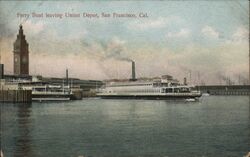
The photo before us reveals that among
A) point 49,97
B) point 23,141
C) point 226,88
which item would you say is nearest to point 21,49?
point 23,141

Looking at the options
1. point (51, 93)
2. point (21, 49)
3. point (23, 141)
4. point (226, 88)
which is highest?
point (21, 49)

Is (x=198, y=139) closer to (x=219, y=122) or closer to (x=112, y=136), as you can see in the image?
(x=112, y=136)

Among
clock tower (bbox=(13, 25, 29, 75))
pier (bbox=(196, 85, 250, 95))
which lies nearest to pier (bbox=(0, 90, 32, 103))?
pier (bbox=(196, 85, 250, 95))

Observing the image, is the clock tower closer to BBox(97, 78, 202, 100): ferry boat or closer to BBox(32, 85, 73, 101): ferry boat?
BBox(32, 85, 73, 101): ferry boat

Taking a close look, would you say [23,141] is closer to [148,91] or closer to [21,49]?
[21,49]

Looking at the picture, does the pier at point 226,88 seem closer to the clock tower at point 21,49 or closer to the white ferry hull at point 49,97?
the white ferry hull at point 49,97
